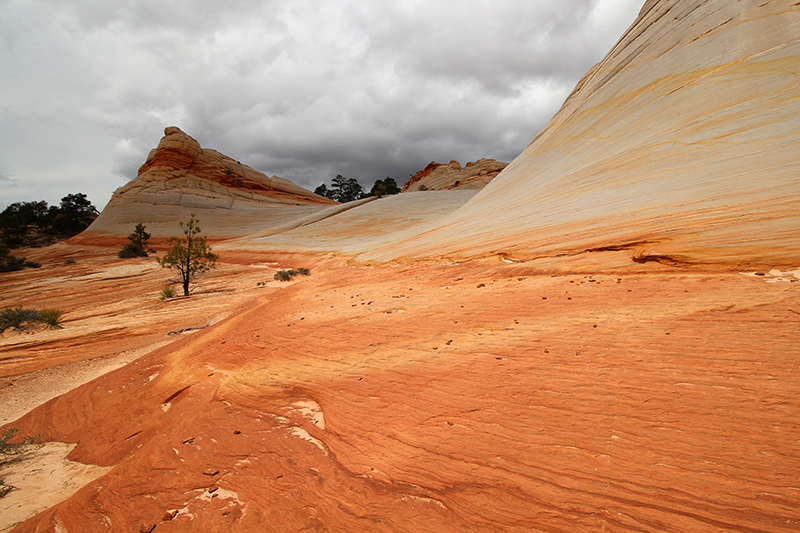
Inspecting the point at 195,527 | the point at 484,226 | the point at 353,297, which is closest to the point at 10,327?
the point at 353,297

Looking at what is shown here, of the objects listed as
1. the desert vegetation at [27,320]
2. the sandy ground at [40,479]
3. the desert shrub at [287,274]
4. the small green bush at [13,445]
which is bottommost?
the sandy ground at [40,479]

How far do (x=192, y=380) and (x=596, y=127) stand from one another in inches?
469

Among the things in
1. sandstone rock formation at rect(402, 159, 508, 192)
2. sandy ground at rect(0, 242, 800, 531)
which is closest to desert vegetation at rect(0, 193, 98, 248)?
sandy ground at rect(0, 242, 800, 531)

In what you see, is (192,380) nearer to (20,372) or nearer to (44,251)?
(20,372)

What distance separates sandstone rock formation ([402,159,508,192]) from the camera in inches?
2222

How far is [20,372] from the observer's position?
6.39 m

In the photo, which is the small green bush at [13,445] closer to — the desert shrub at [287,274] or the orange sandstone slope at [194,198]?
the desert shrub at [287,274]

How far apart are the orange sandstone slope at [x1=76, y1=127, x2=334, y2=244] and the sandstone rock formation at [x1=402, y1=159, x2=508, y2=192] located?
21.6m

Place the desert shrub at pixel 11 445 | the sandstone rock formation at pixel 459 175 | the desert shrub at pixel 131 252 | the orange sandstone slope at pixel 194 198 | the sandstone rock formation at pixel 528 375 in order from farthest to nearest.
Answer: the sandstone rock formation at pixel 459 175 → the orange sandstone slope at pixel 194 198 → the desert shrub at pixel 131 252 → the desert shrub at pixel 11 445 → the sandstone rock formation at pixel 528 375

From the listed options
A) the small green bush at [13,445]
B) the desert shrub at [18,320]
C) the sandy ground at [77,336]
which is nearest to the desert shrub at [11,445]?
Result: the small green bush at [13,445]

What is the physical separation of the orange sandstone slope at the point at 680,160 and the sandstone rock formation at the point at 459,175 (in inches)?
1660

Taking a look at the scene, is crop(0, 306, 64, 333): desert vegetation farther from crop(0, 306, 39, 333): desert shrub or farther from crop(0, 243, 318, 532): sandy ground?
crop(0, 243, 318, 532): sandy ground

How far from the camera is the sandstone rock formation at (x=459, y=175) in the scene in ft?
185

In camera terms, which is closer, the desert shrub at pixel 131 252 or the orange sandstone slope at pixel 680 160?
the orange sandstone slope at pixel 680 160
